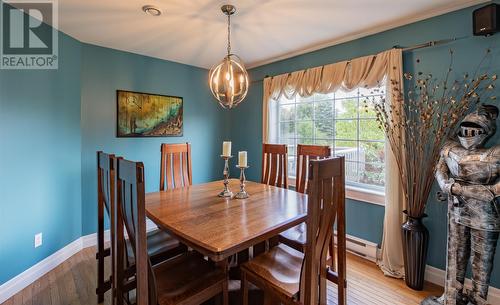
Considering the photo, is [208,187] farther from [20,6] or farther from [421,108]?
[20,6]

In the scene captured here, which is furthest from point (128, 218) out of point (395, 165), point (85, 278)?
point (395, 165)

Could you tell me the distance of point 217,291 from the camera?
143 cm

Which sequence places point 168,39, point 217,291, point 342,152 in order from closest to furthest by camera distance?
point 217,291, point 168,39, point 342,152

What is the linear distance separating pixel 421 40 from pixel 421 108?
665mm

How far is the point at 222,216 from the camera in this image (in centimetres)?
160

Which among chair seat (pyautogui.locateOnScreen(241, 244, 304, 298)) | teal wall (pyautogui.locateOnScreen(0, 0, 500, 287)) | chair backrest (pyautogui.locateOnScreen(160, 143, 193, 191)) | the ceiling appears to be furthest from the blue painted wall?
chair seat (pyautogui.locateOnScreen(241, 244, 304, 298))

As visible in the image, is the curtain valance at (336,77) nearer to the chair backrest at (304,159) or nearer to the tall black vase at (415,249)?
the chair backrest at (304,159)

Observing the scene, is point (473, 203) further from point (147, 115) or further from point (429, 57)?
point (147, 115)

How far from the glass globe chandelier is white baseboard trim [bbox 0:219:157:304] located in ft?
7.64

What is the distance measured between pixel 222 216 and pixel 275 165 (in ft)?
4.09

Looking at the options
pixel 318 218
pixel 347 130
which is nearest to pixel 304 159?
pixel 347 130

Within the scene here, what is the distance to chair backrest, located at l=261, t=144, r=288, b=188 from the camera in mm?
2643

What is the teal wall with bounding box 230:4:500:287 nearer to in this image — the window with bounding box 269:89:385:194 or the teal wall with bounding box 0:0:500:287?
the teal wall with bounding box 0:0:500:287

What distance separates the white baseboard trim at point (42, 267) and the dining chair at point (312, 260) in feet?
6.61
